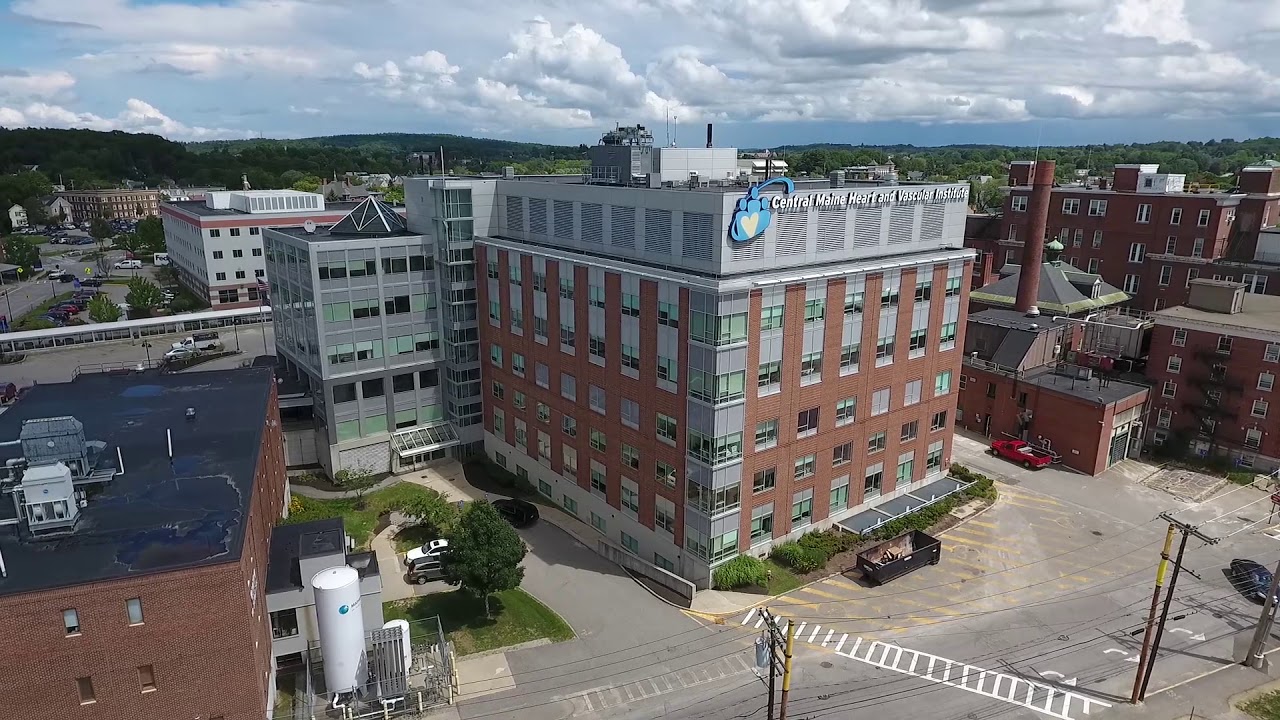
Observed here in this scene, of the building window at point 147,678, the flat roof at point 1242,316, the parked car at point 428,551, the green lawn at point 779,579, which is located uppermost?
the flat roof at point 1242,316

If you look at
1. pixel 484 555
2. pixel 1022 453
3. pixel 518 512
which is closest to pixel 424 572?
pixel 484 555

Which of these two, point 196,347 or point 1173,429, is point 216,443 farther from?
point 1173,429

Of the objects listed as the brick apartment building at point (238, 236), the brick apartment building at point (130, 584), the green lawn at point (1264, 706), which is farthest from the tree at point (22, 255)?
the green lawn at point (1264, 706)

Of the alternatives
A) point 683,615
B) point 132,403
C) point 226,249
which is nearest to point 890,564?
point 683,615

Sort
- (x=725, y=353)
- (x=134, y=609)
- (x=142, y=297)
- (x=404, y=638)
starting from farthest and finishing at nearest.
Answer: (x=142, y=297) < (x=725, y=353) < (x=404, y=638) < (x=134, y=609)

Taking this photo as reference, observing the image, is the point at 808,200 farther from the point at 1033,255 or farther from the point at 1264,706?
the point at 1033,255

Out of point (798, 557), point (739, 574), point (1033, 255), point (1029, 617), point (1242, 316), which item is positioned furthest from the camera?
point (1033, 255)

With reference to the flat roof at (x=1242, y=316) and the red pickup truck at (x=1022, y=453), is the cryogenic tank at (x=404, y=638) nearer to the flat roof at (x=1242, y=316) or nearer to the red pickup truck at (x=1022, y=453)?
the red pickup truck at (x=1022, y=453)
